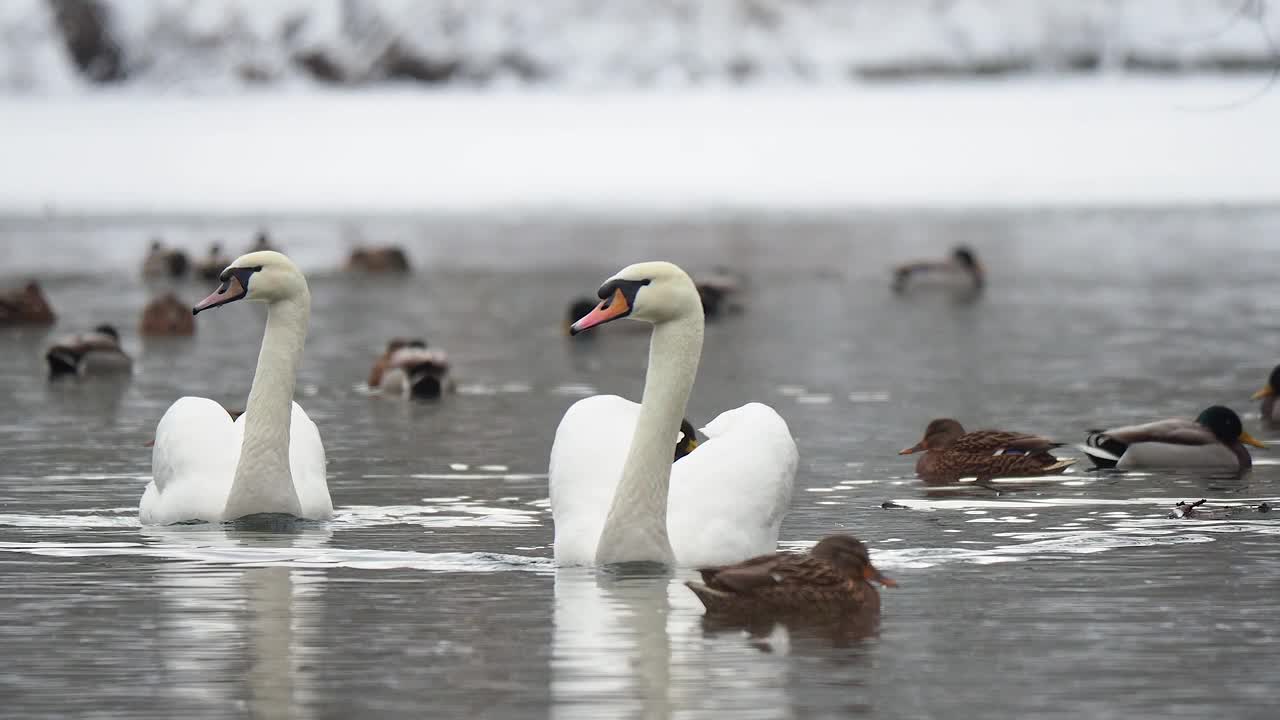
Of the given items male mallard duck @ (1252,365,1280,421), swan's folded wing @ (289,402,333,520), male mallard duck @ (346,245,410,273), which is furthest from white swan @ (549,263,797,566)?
male mallard duck @ (346,245,410,273)

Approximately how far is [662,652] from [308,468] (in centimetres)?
446

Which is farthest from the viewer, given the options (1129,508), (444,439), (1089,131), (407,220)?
(1089,131)

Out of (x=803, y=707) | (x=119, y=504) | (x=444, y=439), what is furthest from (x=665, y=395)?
(x=444, y=439)

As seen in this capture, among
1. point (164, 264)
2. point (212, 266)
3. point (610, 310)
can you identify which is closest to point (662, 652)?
point (610, 310)

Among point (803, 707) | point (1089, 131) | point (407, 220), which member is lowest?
point (803, 707)

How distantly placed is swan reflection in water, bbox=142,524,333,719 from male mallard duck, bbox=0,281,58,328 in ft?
63.5

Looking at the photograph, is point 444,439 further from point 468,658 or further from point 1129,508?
point 468,658

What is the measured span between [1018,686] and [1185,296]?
97.4ft

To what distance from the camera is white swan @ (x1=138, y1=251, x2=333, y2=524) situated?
13.8m

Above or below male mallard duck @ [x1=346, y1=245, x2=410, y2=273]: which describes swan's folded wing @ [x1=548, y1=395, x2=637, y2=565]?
below

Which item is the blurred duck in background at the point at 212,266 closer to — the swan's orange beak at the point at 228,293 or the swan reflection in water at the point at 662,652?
the swan's orange beak at the point at 228,293

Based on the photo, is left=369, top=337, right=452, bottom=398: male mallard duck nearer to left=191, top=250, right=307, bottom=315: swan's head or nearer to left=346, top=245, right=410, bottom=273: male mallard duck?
left=191, top=250, right=307, bottom=315: swan's head

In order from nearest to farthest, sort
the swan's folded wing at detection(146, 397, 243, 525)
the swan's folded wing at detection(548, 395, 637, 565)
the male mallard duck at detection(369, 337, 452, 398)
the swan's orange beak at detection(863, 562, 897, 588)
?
1. the swan's orange beak at detection(863, 562, 897, 588)
2. the swan's folded wing at detection(548, 395, 637, 565)
3. the swan's folded wing at detection(146, 397, 243, 525)
4. the male mallard duck at detection(369, 337, 452, 398)

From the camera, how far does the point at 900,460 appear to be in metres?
17.6
